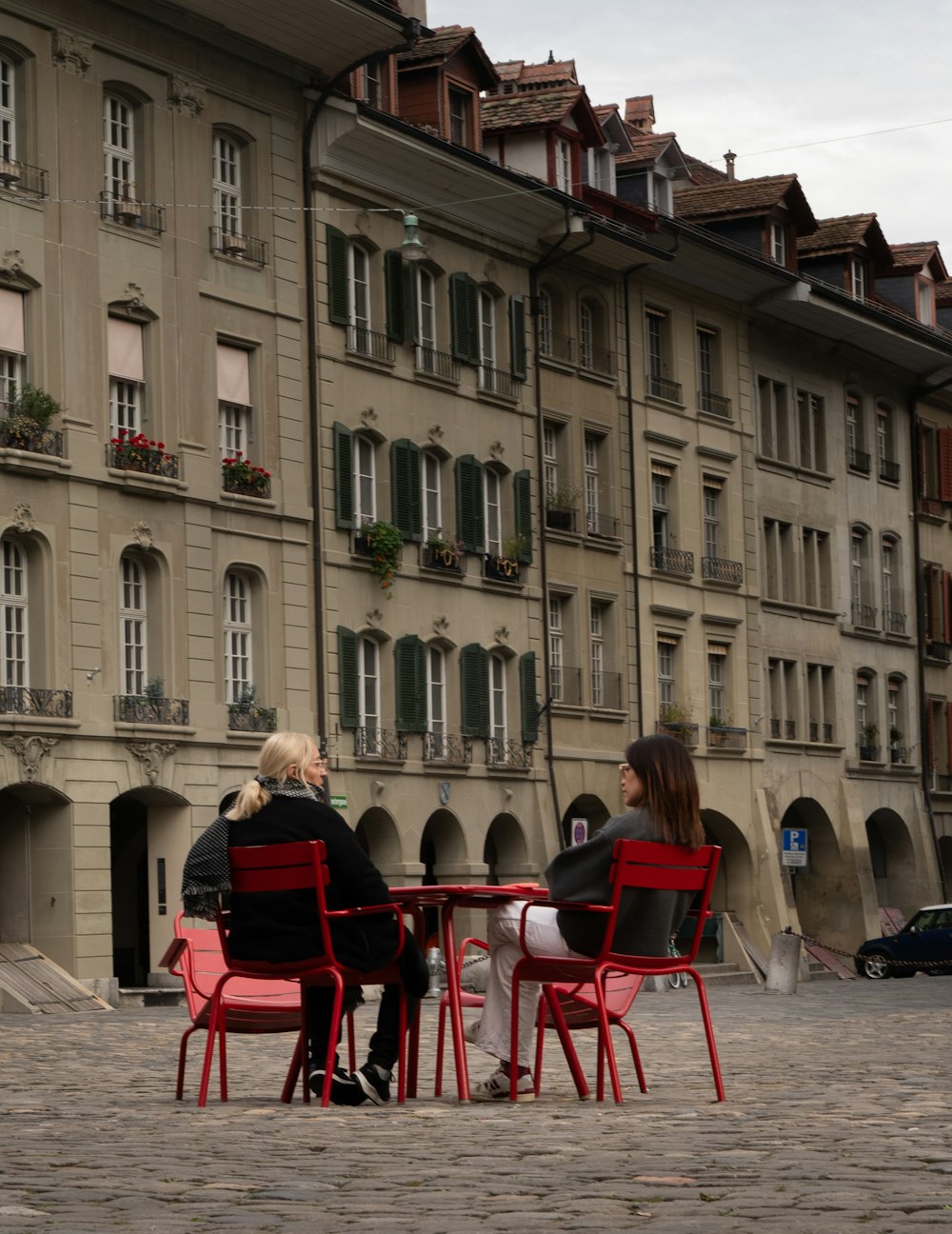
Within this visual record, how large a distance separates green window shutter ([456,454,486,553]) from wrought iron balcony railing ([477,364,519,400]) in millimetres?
1513

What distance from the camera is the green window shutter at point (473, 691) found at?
138 feet

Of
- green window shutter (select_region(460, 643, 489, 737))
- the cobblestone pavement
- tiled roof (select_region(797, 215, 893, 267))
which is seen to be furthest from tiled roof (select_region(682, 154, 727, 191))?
the cobblestone pavement

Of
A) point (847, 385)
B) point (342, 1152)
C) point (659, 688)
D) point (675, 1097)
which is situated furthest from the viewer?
point (847, 385)

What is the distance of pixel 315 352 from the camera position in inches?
1518

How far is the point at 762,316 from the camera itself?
53062 mm

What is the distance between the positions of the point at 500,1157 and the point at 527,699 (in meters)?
35.6

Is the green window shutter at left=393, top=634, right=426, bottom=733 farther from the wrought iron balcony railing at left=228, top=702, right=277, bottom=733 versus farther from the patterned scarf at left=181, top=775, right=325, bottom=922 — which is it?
the patterned scarf at left=181, top=775, right=325, bottom=922

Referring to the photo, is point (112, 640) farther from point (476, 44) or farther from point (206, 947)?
point (206, 947)

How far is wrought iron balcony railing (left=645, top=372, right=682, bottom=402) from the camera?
4900 centimetres

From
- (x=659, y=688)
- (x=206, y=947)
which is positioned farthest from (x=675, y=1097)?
(x=659, y=688)

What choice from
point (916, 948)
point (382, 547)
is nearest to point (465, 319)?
point (382, 547)

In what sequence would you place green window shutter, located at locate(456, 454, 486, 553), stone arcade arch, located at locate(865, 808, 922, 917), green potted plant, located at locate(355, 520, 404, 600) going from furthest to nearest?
stone arcade arch, located at locate(865, 808, 922, 917), green window shutter, located at locate(456, 454, 486, 553), green potted plant, located at locate(355, 520, 404, 600)

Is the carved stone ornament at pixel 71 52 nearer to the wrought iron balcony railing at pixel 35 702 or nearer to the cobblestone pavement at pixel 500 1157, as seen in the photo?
the wrought iron balcony railing at pixel 35 702

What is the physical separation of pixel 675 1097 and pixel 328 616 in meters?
27.5
